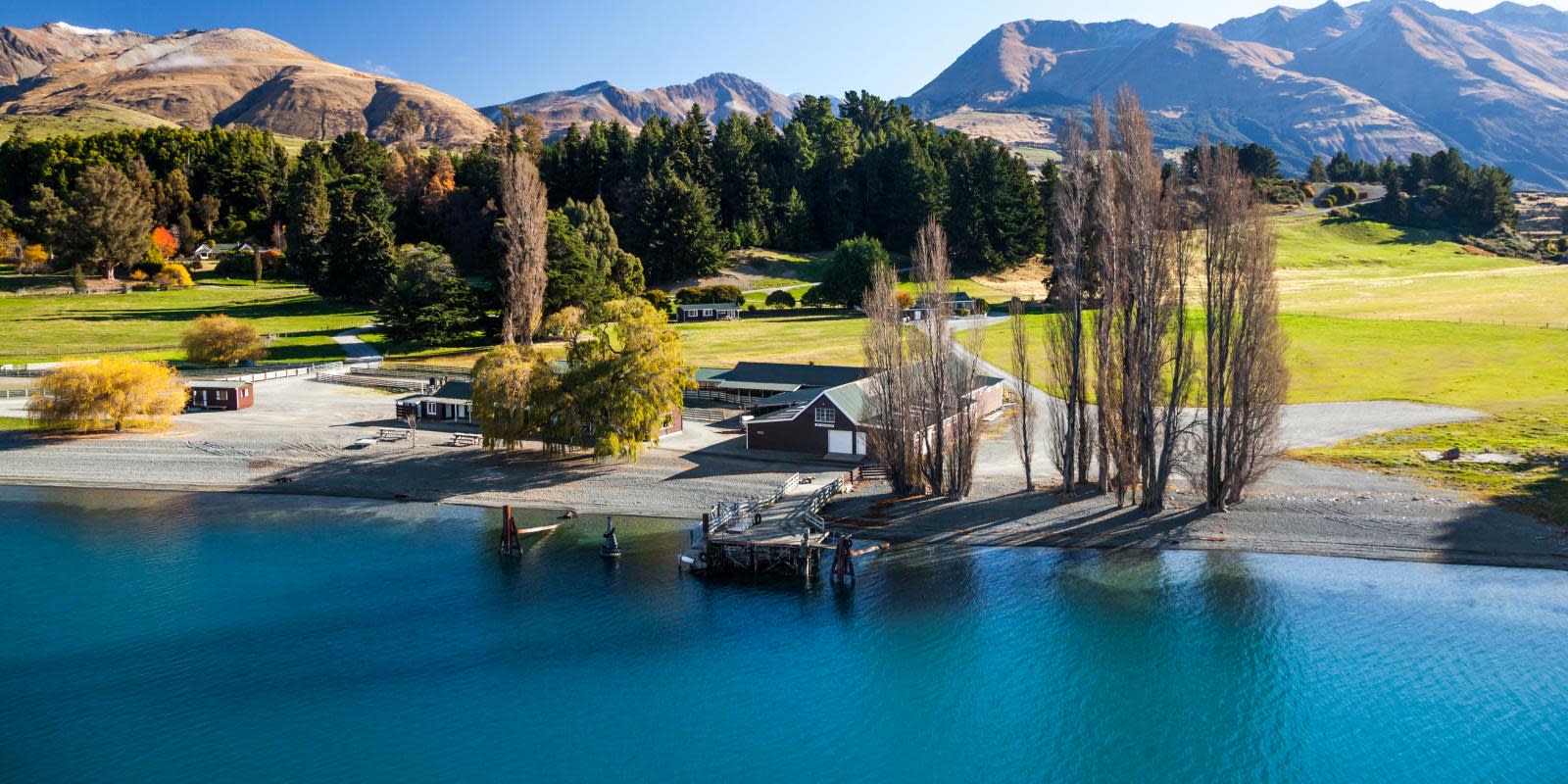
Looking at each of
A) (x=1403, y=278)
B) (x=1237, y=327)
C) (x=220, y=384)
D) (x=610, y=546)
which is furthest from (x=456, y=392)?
(x=1403, y=278)

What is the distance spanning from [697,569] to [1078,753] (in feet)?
57.6

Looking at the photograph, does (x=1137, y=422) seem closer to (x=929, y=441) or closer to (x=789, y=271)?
(x=929, y=441)

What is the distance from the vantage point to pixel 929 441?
48562 millimetres

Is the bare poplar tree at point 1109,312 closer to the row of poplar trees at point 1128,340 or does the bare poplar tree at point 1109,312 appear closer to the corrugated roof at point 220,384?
the row of poplar trees at point 1128,340

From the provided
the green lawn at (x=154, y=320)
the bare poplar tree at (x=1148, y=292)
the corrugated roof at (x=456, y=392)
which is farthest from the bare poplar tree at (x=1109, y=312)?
the green lawn at (x=154, y=320)

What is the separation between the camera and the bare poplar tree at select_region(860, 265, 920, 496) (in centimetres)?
4597

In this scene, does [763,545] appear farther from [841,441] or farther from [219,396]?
[219,396]

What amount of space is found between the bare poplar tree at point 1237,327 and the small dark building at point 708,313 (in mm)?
71473

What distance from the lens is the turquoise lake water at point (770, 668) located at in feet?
85.1

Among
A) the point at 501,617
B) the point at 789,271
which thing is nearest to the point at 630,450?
A: the point at 501,617

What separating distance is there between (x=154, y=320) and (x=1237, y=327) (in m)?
99.0

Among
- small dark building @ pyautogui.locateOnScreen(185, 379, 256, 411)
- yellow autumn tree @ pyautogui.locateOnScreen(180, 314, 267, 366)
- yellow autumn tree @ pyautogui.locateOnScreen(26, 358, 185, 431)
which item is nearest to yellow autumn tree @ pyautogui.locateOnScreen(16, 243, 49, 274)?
yellow autumn tree @ pyautogui.locateOnScreen(180, 314, 267, 366)

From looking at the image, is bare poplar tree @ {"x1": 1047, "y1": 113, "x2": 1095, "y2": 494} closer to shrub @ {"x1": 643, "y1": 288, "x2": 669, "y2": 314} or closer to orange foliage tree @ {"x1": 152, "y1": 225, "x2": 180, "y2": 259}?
shrub @ {"x1": 643, "y1": 288, "x2": 669, "y2": 314}

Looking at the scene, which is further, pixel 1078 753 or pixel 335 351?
pixel 335 351
